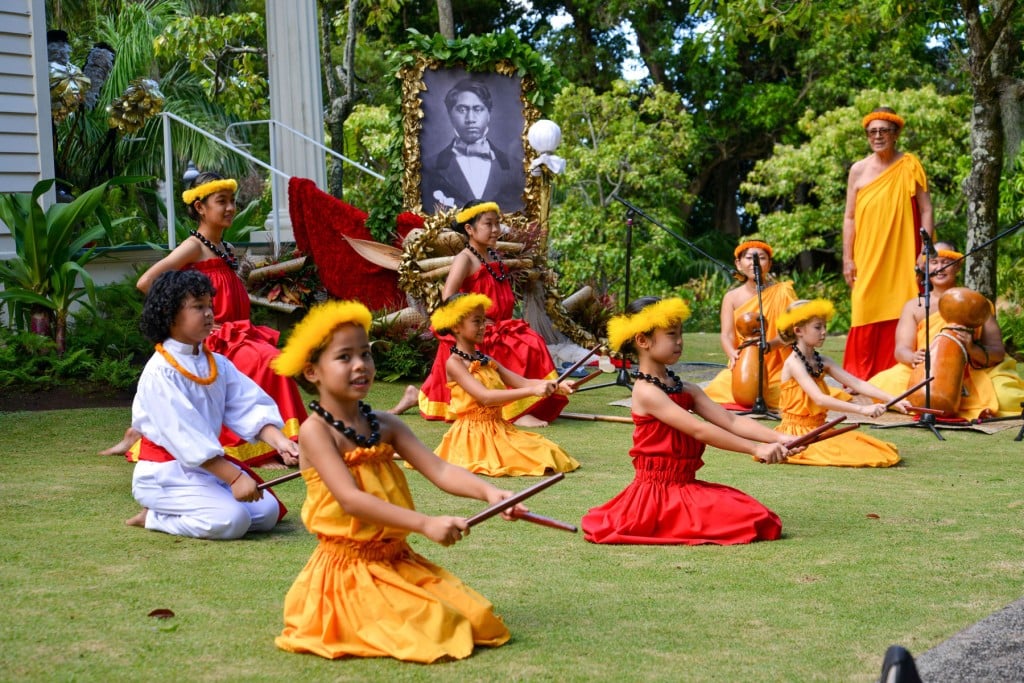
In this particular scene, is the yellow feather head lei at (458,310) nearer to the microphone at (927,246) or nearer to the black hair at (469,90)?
the microphone at (927,246)

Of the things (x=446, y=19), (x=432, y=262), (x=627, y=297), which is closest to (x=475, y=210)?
(x=627, y=297)

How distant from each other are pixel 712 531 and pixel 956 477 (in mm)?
2176

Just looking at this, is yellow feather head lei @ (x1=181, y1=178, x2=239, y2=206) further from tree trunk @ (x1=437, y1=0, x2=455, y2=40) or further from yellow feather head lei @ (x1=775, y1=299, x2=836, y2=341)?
tree trunk @ (x1=437, y1=0, x2=455, y2=40)

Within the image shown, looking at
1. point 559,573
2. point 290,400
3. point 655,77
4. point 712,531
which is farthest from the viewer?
point 655,77

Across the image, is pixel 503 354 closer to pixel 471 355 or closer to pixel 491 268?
pixel 491 268

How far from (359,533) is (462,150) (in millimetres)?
7970

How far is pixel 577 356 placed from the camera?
10.8 metres

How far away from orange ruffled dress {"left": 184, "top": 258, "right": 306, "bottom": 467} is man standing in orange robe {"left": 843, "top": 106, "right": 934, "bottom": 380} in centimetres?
489

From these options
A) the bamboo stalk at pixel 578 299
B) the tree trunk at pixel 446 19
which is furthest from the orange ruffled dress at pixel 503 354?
the tree trunk at pixel 446 19

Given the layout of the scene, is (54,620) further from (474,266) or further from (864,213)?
(864,213)

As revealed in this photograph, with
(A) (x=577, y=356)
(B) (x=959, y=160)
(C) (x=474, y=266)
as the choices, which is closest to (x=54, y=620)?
(C) (x=474, y=266)

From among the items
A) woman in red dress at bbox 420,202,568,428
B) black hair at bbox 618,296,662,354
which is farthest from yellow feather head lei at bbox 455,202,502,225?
black hair at bbox 618,296,662,354

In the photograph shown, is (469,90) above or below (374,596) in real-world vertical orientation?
above

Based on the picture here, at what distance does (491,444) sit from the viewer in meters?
6.64
